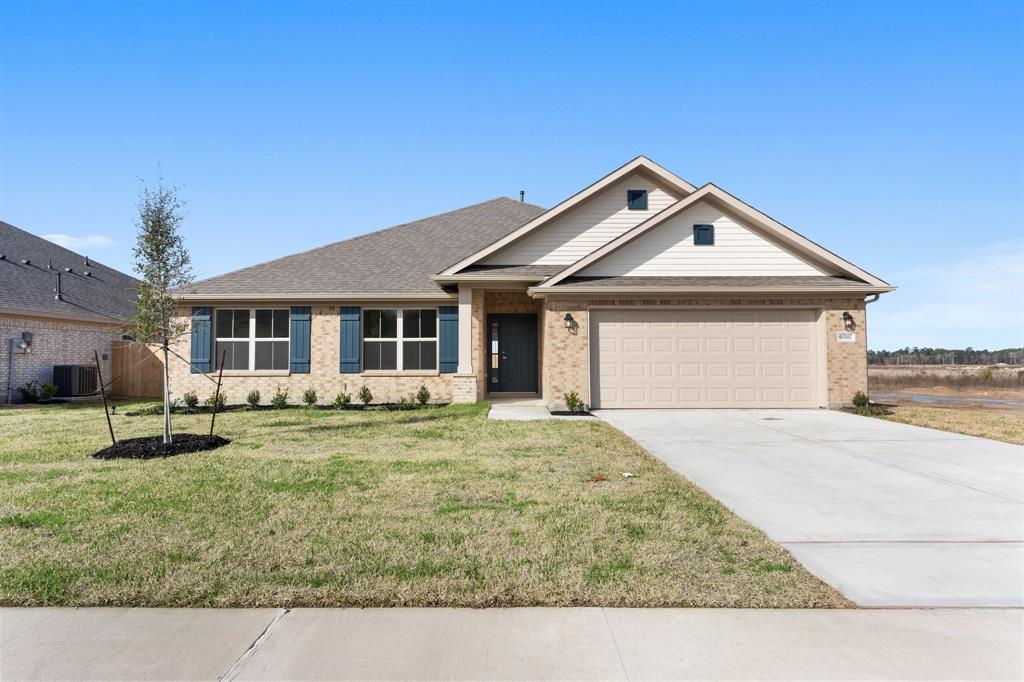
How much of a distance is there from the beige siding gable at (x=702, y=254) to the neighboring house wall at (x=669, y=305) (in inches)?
33.5

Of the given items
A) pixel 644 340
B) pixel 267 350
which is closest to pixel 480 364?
pixel 644 340

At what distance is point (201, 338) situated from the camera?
16.3 meters

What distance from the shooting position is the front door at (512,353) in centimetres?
1686

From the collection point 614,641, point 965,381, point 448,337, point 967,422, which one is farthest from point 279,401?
point 965,381

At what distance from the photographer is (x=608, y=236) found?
15.8m

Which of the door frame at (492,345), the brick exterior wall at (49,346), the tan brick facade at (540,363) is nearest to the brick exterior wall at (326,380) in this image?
the tan brick facade at (540,363)

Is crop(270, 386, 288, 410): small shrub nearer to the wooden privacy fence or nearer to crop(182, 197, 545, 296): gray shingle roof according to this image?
crop(182, 197, 545, 296): gray shingle roof

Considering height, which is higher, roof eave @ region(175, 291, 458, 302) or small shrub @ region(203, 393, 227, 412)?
roof eave @ region(175, 291, 458, 302)

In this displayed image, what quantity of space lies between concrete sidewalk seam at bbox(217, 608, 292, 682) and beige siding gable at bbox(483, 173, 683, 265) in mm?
12632

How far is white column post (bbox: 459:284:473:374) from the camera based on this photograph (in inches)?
599

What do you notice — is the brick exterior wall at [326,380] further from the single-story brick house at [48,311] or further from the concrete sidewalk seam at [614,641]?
the concrete sidewalk seam at [614,641]

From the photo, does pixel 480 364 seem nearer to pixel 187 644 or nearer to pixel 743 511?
pixel 743 511

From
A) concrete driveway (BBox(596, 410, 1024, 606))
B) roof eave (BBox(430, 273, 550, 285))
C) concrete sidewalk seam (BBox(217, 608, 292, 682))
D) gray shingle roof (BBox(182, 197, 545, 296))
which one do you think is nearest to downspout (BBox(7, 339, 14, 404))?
gray shingle roof (BBox(182, 197, 545, 296))

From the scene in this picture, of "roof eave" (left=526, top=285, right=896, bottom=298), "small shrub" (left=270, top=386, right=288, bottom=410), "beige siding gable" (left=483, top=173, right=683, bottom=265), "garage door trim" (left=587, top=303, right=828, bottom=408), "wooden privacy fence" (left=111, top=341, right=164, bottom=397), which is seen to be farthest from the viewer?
"wooden privacy fence" (left=111, top=341, right=164, bottom=397)
